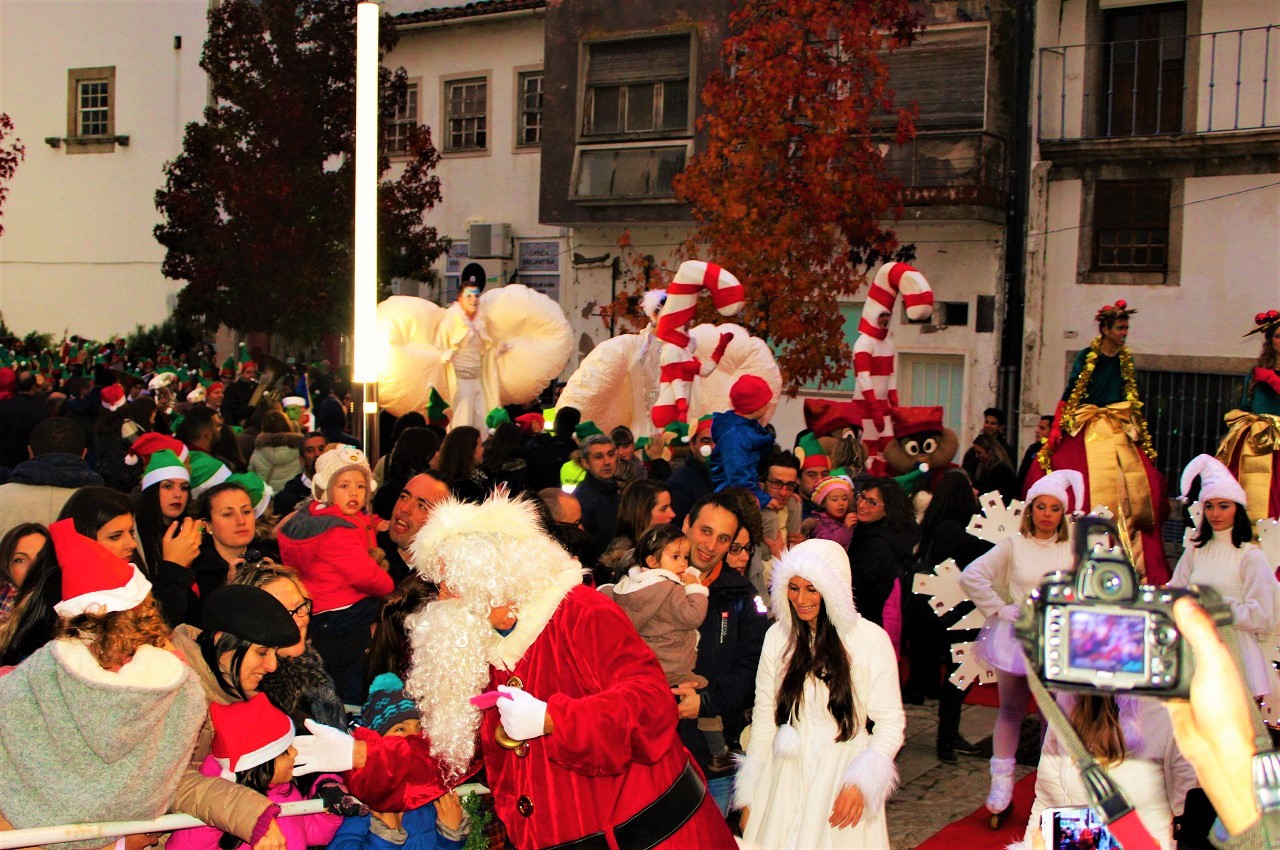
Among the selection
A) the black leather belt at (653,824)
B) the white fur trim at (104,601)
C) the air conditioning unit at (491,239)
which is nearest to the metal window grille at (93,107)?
the air conditioning unit at (491,239)

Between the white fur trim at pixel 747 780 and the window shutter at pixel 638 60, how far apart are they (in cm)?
1815

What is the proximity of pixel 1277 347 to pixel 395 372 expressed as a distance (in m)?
7.31

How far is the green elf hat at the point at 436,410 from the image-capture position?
41.0 ft

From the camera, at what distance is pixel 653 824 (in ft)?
12.9

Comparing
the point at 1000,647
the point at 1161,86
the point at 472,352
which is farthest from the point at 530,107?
the point at 1000,647

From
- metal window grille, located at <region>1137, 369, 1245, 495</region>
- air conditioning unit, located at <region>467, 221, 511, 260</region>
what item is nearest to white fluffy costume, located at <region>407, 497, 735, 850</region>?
metal window grille, located at <region>1137, 369, 1245, 495</region>

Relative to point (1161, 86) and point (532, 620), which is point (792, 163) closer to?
point (1161, 86)

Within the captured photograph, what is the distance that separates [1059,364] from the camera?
18547 millimetres

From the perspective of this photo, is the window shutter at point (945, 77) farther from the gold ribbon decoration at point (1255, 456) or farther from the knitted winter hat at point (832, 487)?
the knitted winter hat at point (832, 487)

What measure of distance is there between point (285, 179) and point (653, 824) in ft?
61.6

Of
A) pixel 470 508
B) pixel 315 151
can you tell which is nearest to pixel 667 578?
pixel 470 508

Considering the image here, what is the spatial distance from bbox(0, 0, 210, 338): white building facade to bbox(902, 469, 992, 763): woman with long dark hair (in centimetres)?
2384

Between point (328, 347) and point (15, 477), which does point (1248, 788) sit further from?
point (328, 347)

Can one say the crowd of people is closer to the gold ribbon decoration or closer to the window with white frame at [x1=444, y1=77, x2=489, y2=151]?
the gold ribbon decoration
